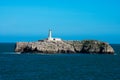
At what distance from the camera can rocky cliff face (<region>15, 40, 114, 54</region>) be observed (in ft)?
415

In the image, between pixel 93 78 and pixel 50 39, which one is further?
pixel 50 39

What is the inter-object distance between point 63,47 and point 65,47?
1.77 feet

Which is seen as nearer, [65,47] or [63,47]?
[65,47]

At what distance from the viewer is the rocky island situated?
12650 centimetres

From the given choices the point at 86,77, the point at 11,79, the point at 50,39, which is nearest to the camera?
the point at 11,79

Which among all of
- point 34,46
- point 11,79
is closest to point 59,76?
point 11,79

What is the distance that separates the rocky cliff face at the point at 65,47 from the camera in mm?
126438

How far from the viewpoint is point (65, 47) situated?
128750 millimetres

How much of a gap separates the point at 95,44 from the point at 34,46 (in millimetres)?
17173

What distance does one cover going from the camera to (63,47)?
128875mm

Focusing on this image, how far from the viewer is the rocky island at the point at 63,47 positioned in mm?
126500

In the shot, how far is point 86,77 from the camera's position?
198 ft

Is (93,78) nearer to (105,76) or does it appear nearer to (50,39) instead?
(105,76)

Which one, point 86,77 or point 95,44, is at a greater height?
point 95,44
